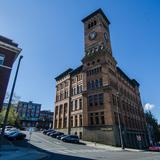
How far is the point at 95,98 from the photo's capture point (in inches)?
1658

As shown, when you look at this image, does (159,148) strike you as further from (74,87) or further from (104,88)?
(74,87)

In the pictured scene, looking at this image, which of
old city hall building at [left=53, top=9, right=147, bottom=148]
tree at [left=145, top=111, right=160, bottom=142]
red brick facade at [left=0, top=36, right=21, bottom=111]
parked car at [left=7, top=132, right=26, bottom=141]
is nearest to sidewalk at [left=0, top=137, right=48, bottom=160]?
red brick facade at [left=0, top=36, right=21, bottom=111]

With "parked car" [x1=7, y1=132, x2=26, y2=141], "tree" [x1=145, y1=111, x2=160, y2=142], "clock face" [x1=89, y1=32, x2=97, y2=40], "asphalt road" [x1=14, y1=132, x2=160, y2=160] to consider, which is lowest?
"asphalt road" [x1=14, y1=132, x2=160, y2=160]

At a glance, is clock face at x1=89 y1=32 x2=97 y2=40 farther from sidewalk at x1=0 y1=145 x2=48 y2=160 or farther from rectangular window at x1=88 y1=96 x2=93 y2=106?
sidewalk at x1=0 y1=145 x2=48 y2=160

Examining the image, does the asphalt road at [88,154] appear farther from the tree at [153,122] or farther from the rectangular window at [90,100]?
the tree at [153,122]

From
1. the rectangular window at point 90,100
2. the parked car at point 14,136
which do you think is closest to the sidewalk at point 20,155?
the parked car at point 14,136

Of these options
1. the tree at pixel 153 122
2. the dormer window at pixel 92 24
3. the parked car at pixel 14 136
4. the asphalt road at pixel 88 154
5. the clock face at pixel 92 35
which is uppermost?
the dormer window at pixel 92 24

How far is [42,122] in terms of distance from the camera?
95.6 metres

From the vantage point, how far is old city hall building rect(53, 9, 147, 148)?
1505 inches

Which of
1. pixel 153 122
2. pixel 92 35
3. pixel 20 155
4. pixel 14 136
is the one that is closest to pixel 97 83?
pixel 92 35

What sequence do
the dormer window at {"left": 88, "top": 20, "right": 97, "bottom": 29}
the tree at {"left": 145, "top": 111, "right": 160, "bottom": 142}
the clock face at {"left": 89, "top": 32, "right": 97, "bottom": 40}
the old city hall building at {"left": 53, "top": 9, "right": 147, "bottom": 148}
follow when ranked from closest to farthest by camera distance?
1. the old city hall building at {"left": 53, "top": 9, "right": 147, "bottom": 148}
2. the clock face at {"left": 89, "top": 32, "right": 97, "bottom": 40}
3. the dormer window at {"left": 88, "top": 20, "right": 97, "bottom": 29}
4. the tree at {"left": 145, "top": 111, "right": 160, "bottom": 142}

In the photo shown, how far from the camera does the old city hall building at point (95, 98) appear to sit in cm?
3822

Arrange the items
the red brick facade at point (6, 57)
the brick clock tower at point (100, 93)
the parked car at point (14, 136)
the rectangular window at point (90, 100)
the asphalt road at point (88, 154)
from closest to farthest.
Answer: the asphalt road at point (88, 154)
the red brick facade at point (6, 57)
the parked car at point (14, 136)
the brick clock tower at point (100, 93)
the rectangular window at point (90, 100)

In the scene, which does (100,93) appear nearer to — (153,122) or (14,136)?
(14,136)
